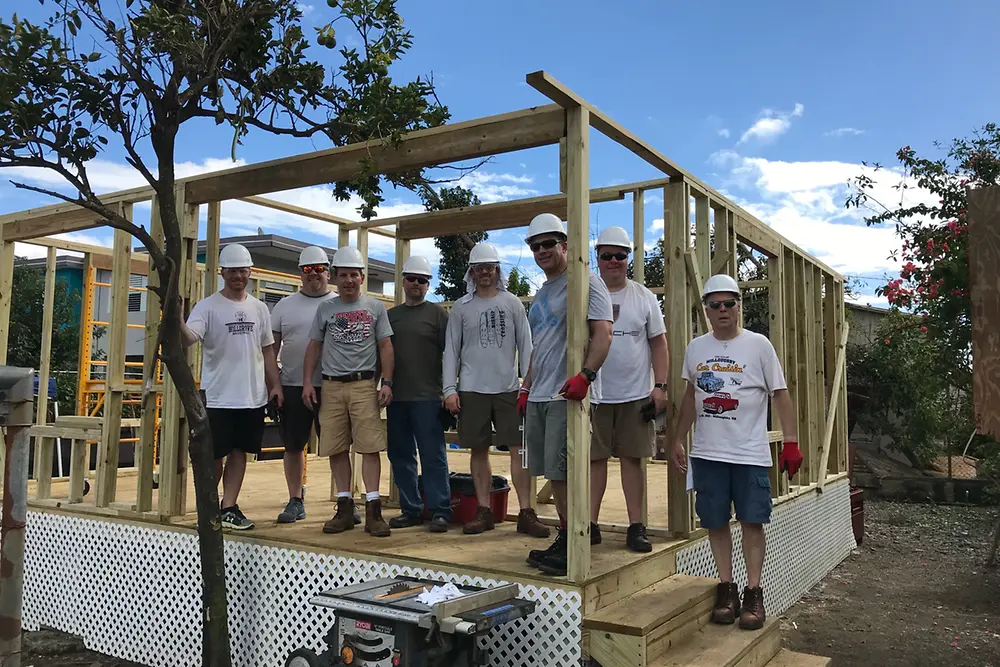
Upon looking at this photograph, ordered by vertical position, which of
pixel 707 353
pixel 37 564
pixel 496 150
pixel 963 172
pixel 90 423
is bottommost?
pixel 37 564

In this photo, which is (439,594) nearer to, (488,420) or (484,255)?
(488,420)

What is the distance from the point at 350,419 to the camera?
4770 mm

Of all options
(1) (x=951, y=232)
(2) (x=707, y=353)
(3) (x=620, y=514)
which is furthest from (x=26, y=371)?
(1) (x=951, y=232)

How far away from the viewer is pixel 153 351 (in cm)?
537

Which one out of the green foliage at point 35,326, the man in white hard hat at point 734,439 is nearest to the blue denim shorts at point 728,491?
the man in white hard hat at point 734,439

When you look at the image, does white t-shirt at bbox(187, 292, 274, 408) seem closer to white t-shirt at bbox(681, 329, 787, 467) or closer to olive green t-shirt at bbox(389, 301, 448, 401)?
olive green t-shirt at bbox(389, 301, 448, 401)

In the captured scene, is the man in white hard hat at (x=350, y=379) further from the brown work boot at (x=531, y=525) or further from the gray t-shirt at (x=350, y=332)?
the brown work boot at (x=531, y=525)

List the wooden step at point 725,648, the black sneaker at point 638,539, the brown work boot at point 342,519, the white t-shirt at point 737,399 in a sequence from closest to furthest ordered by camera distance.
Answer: the wooden step at point 725,648 → the white t-shirt at point 737,399 → the black sneaker at point 638,539 → the brown work boot at point 342,519

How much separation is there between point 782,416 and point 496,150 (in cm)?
201

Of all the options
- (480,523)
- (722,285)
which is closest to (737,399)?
(722,285)

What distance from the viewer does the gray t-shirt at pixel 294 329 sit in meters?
5.18

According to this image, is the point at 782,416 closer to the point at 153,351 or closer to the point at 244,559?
the point at 244,559

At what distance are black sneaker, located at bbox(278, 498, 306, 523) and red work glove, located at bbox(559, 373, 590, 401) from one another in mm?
2503

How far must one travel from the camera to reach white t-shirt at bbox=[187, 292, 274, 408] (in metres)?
4.86
